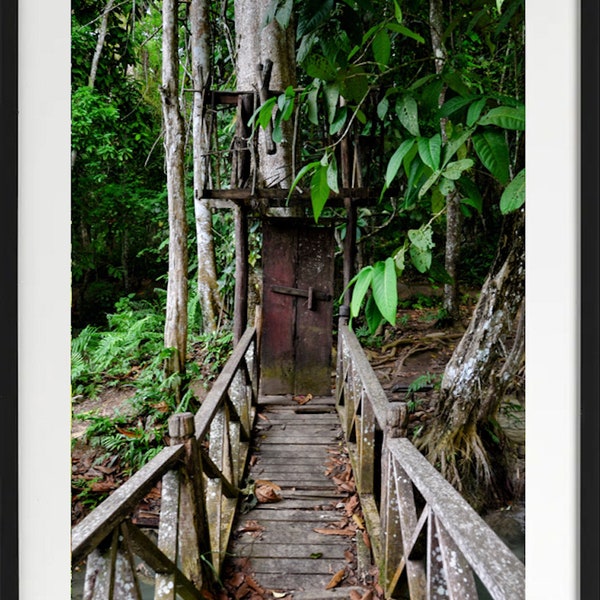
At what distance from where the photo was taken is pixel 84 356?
5.97 metres

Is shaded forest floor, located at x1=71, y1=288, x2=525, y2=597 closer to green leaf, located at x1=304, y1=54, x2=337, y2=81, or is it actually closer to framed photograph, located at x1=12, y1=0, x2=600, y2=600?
green leaf, located at x1=304, y1=54, x2=337, y2=81

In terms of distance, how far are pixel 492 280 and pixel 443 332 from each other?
344 cm

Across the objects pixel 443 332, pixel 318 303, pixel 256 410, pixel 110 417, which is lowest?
pixel 110 417

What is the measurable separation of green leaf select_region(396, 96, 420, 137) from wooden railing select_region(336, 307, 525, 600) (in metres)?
0.93

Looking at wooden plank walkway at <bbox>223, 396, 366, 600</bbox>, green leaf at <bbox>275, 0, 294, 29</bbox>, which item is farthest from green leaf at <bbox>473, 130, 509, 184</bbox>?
wooden plank walkway at <bbox>223, 396, 366, 600</bbox>

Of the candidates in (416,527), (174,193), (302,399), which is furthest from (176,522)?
(174,193)

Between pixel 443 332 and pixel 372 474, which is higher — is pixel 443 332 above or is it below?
above

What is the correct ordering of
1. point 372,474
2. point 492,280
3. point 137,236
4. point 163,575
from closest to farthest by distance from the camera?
point 163,575 < point 372,474 < point 492,280 < point 137,236

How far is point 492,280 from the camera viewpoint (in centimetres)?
260
